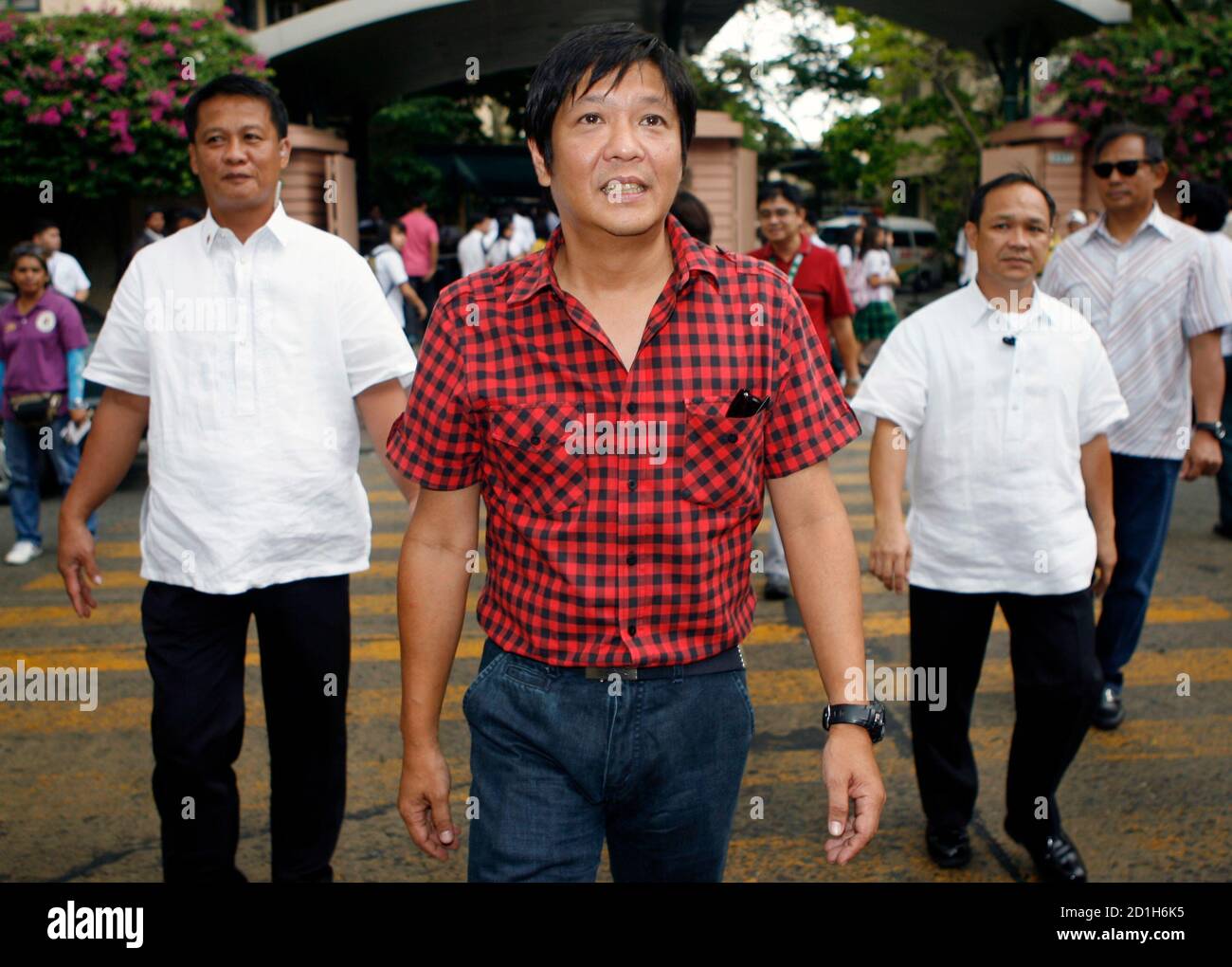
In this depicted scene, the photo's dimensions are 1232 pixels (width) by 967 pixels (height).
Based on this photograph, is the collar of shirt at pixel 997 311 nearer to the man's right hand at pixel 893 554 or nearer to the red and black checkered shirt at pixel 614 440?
the man's right hand at pixel 893 554

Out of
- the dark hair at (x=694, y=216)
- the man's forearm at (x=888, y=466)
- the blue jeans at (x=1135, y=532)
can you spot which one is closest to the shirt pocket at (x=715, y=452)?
the man's forearm at (x=888, y=466)

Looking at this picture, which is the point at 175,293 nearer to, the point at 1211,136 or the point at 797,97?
the point at 1211,136

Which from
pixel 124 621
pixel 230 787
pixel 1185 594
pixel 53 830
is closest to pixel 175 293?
pixel 230 787

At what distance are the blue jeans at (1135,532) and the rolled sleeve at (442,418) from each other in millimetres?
3368

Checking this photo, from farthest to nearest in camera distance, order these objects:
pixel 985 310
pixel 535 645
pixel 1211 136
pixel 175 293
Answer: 1. pixel 1211 136
2. pixel 985 310
3. pixel 175 293
4. pixel 535 645

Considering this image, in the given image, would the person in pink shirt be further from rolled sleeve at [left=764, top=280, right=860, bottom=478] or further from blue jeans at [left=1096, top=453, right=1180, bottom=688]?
rolled sleeve at [left=764, top=280, right=860, bottom=478]

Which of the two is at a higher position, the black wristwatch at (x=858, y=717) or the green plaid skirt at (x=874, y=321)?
the green plaid skirt at (x=874, y=321)

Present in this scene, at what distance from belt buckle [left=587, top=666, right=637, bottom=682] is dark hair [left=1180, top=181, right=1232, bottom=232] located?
20.7 ft

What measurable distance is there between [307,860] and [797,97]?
39.5 m

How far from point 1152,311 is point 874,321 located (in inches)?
378

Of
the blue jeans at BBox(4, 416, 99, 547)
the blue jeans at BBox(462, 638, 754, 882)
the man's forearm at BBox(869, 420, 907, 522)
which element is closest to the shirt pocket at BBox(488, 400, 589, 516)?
the blue jeans at BBox(462, 638, 754, 882)

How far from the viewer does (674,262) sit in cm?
248

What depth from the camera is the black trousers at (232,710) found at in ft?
11.4

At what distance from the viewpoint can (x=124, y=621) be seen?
23.0ft
